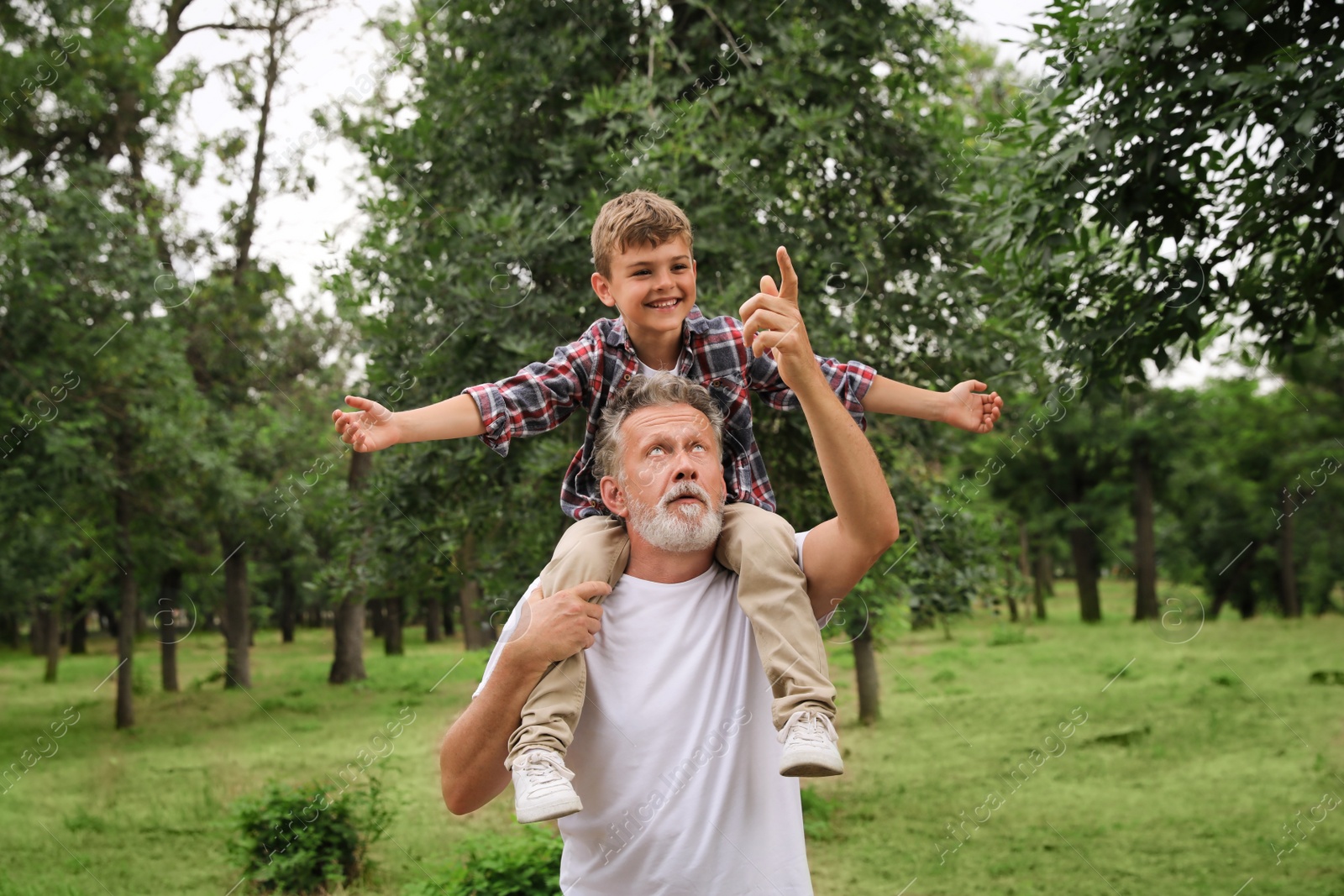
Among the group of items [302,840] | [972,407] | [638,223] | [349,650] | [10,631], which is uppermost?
[638,223]

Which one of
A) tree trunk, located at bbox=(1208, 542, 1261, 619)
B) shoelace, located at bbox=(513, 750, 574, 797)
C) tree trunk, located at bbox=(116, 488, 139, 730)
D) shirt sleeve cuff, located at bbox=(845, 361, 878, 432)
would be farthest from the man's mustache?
tree trunk, located at bbox=(1208, 542, 1261, 619)

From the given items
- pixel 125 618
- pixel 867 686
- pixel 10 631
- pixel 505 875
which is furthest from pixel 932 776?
pixel 10 631

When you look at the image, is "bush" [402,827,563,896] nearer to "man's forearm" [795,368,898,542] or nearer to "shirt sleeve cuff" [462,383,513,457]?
"shirt sleeve cuff" [462,383,513,457]

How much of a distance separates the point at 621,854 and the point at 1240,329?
6.02 metres

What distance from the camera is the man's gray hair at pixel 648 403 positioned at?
2.73 metres

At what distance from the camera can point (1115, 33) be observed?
568 centimetres

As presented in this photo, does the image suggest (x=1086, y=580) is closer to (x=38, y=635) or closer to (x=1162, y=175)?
(x=1162, y=175)

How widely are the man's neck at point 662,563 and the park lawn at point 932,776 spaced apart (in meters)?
5.80

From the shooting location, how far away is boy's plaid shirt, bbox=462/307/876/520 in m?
2.96

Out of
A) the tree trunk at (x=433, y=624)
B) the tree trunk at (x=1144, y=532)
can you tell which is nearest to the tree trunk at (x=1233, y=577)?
the tree trunk at (x=1144, y=532)

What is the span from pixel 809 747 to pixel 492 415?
1121 mm

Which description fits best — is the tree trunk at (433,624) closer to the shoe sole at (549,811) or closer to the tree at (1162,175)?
the tree at (1162,175)

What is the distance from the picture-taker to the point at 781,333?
2.28 m

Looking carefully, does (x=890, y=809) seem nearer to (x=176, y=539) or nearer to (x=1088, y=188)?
(x=1088, y=188)
